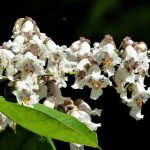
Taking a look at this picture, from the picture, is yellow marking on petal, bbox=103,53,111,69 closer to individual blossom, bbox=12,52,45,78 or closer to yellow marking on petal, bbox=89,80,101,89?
yellow marking on petal, bbox=89,80,101,89

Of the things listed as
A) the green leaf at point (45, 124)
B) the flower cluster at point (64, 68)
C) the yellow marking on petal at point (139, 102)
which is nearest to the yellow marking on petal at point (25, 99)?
the flower cluster at point (64, 68)

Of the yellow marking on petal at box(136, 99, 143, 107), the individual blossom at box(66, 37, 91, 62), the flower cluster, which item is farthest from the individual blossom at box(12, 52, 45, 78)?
the yellow marking on petal at box(136, 99, 143, 107)

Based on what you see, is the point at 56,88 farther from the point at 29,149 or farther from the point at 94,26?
the point at 94,26

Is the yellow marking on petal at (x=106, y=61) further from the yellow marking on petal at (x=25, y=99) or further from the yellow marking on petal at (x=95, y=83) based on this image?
the yellow marking on petal at (x=25, y=99)

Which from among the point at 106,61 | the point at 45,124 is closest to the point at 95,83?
the point at 106,61

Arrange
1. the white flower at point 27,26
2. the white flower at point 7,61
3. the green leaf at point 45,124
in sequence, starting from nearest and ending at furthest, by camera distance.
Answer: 1. the green leaf at point 45,124
2. the white flower at point 7,61
3. the white flower at point 27,26

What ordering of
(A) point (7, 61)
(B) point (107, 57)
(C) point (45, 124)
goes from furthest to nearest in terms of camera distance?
(B) point (107, 57) < (A) point (7, 61) < (C) point (45, 124)

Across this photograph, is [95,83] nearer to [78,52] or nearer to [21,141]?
[78,52]
